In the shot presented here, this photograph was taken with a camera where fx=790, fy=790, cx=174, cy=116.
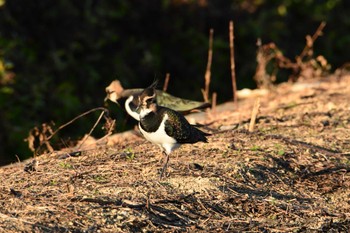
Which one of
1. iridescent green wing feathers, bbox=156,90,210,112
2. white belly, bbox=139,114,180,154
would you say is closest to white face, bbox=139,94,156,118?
white belly, bbox=139,114,180,154

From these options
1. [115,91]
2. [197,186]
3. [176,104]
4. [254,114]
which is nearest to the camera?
[197,186]

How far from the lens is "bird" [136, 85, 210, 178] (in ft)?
17.7

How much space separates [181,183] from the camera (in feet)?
17.4

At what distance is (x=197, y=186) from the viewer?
5246 millimetres

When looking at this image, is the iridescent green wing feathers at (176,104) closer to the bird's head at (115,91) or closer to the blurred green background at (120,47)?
the bird's head at (115,91)

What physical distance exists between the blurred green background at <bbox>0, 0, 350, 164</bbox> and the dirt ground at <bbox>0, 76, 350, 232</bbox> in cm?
271

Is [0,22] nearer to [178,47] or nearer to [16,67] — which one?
[16,67]

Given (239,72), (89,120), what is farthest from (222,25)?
(89,120)

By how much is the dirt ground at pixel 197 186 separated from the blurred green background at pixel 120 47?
2.71 meters

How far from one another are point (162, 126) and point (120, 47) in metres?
6.46

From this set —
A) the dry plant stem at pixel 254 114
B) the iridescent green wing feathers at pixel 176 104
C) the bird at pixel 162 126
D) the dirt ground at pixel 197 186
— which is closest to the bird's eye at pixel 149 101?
the bird at pixel 162 126

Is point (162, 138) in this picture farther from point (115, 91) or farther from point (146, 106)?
point (115, 91)

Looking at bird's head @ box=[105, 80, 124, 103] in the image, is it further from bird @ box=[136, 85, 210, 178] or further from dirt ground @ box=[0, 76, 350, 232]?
bird @ box=[136, 85, 210, 178]

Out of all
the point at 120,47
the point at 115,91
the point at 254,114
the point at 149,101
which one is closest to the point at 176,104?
the point at 115,91
